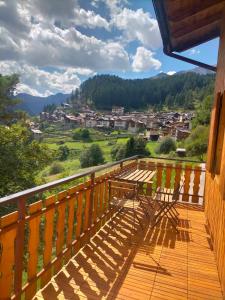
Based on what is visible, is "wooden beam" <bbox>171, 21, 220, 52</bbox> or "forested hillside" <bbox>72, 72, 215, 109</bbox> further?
"forested hillside" <bbox>72, 72, 215, 109</bbox>

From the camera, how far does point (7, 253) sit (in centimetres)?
231

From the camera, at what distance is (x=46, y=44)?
37125 millimetres

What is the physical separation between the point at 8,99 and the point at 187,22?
19274 mm

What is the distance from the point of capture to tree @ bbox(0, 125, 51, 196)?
43.4 feet

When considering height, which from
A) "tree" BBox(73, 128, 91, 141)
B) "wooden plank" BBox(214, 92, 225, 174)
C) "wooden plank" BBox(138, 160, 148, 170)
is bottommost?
"tree" BBox(73, 128, 91, 141)

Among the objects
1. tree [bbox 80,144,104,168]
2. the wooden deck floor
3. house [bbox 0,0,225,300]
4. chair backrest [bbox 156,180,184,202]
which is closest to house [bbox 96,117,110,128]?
tree [bbox 80,144,104,168]

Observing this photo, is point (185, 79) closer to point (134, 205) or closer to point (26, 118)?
point (26, 118)

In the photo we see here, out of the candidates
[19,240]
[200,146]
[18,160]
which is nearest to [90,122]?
[200,146]

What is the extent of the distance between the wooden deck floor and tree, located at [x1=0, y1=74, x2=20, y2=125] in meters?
17.8

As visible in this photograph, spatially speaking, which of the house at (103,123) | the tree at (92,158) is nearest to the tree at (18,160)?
the tree at (92,158)

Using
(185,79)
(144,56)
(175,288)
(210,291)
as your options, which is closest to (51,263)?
(175,288)

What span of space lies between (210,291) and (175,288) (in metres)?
0.38

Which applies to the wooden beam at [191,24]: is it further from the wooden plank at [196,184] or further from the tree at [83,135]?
the tree at [83,135]

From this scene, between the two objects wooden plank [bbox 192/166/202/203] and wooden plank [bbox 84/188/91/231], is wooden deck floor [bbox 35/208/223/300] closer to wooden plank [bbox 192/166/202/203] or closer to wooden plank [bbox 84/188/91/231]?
wooden plank [bbox 84/188/91/231]
